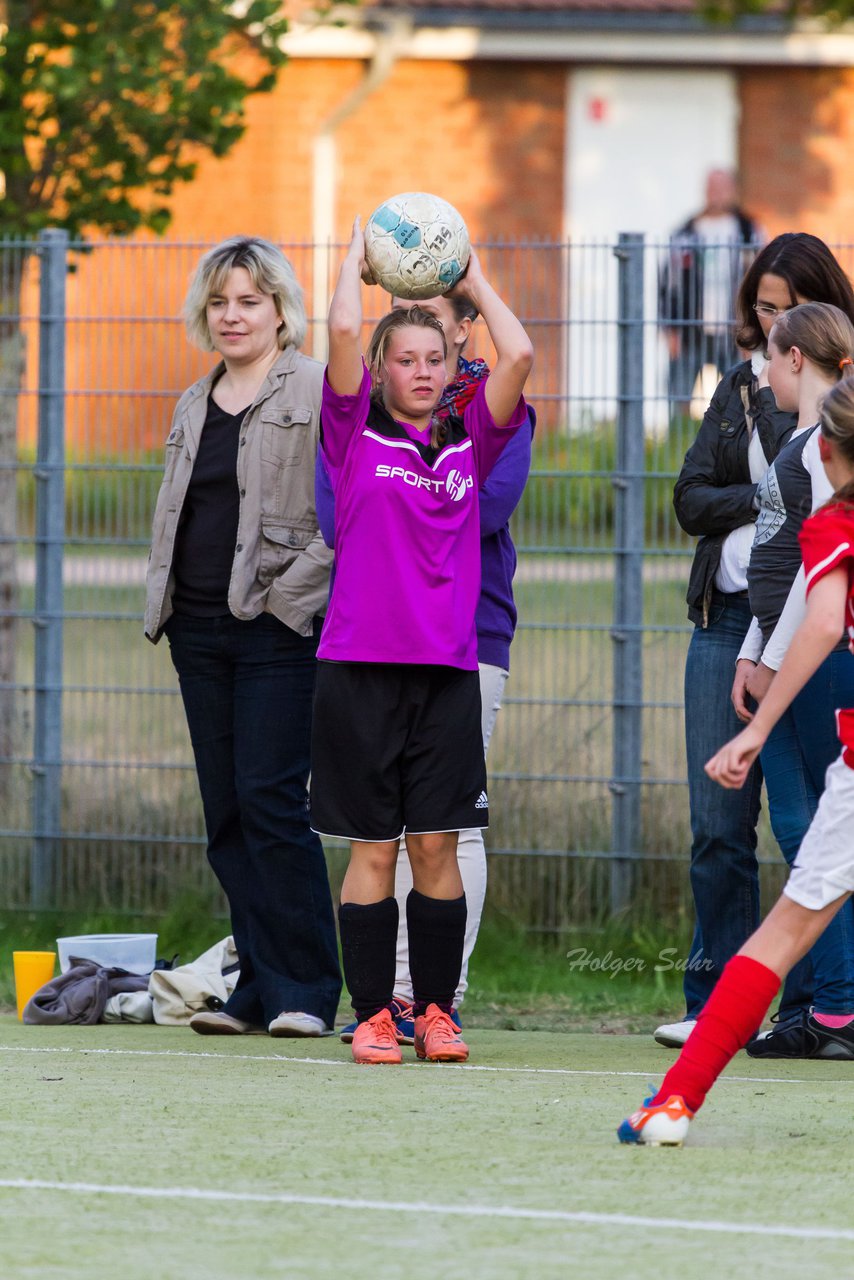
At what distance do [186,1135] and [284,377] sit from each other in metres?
2.49

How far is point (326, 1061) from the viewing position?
225 inches

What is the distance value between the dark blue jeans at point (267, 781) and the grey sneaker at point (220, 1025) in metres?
0.04

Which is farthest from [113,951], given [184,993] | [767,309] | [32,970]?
[767,309]

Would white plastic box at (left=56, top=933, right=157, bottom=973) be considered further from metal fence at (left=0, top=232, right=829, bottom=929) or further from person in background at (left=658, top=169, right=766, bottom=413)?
person in background at (left=658, top=169, right=766, bottom=413)

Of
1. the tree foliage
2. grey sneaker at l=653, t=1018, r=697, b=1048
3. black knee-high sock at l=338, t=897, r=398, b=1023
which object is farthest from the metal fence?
black knee-high sock at l=338, t=897, r=398, b=1023

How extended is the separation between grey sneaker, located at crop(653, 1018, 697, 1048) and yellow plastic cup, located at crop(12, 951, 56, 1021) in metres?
1.99

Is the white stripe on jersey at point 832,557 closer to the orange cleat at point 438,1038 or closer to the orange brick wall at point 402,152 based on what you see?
the orange cleat at point 438,1038

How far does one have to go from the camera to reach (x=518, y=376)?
5.66m

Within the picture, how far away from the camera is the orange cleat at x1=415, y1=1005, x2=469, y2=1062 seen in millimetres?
5664

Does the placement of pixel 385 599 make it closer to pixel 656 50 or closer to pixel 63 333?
pixel 63 333

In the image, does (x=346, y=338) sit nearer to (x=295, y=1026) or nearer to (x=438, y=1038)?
(x=438, y=1038)

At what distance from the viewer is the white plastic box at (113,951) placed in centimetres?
701

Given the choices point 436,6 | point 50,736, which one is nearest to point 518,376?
point 50,736

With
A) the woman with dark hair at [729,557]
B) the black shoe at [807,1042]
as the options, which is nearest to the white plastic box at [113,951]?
the woman with dark hair at [729,557]
